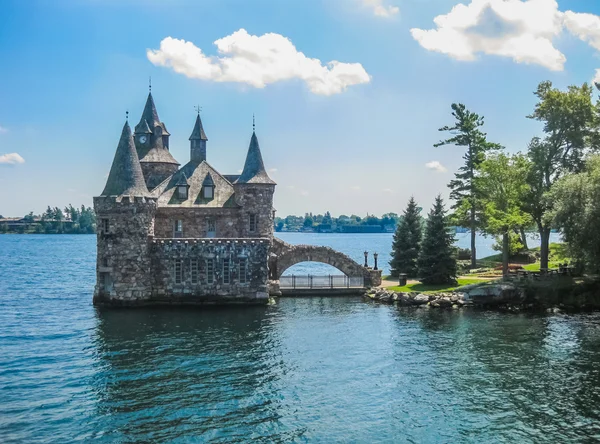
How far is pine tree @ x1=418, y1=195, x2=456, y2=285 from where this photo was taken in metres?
49.4

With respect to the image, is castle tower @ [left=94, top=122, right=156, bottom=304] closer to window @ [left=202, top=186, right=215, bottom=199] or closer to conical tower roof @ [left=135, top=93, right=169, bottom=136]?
window @ [left=202, top=186, right=215, bottom=199]

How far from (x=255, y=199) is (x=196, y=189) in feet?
19.3

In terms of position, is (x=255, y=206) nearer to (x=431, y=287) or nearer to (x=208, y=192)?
(x=208, y=192)

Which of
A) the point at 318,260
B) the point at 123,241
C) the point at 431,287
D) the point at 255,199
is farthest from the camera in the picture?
the point at 318,260

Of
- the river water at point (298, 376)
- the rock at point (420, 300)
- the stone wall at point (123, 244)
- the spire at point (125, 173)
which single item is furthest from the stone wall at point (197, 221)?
the rock at point (420, 300)

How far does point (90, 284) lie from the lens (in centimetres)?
6262

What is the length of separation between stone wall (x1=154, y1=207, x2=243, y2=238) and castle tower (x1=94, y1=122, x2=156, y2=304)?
5877 mm

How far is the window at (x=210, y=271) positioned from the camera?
4394 centimetres

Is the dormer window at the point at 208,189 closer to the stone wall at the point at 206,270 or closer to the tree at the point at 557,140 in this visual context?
the stone wall at the point at 206,270

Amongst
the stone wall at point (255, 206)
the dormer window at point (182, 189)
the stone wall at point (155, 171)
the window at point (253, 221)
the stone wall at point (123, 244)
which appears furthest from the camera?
the stone wall at point (155, 171)

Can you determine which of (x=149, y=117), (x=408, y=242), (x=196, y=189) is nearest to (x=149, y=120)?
(x=149, y=117)

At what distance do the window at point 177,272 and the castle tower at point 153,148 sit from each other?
13789mm

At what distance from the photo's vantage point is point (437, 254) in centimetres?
4944

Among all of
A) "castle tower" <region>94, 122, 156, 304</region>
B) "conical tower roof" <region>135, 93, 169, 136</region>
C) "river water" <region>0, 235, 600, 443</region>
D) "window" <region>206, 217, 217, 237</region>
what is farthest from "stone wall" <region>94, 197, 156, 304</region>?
"conical tower roof" <region>135, 93, 169, 136</region>
